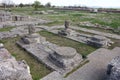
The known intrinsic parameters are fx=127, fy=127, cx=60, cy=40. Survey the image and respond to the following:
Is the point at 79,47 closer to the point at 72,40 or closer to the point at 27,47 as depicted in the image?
the point at 72,40

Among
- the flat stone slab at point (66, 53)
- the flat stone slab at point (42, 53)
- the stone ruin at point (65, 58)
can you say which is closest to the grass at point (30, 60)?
the flat stone slab at point (42, 53)

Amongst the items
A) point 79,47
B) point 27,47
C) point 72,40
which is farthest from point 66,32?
point 27,47

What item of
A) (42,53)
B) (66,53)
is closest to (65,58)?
(66,53)

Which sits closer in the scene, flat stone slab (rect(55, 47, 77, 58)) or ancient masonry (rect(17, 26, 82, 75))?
ancient masonry (rect(17, 26, 82, 75))

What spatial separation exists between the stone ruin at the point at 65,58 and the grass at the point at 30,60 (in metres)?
0.73

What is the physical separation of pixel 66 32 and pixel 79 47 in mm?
3483

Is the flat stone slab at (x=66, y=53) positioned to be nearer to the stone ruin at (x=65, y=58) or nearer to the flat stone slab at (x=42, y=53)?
the stone ruin at (x=65, y=58)

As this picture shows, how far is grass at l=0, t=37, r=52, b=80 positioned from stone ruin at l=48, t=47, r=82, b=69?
0.73 m

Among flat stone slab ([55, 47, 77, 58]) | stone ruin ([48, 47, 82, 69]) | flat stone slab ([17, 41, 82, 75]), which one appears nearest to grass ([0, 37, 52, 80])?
flat stone slab ([17, 41, 82, 75])

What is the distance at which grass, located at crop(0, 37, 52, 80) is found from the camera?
258 inches

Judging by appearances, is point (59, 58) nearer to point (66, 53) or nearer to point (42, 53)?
point (66, 53)

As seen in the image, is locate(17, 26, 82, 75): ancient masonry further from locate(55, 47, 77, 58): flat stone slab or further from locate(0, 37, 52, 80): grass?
locate(0, 37, 52, 80): grass

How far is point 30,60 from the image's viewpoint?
7895 mm

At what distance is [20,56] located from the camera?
8.43 meters
